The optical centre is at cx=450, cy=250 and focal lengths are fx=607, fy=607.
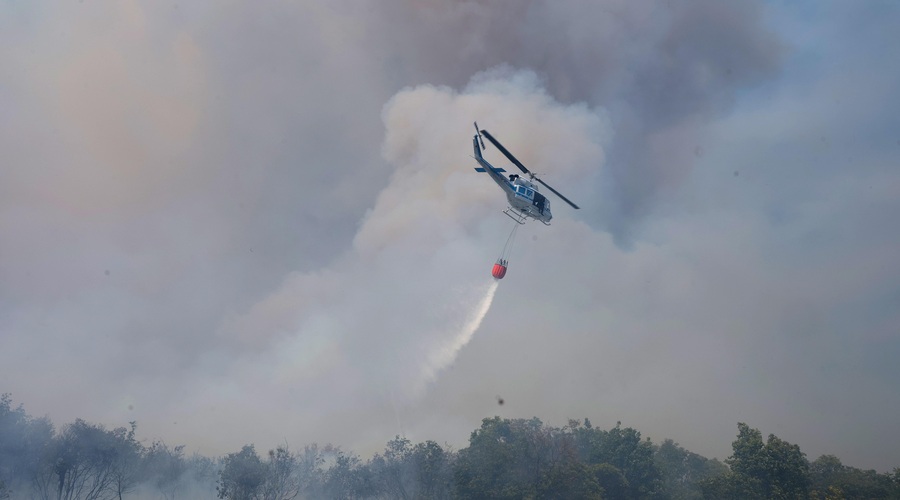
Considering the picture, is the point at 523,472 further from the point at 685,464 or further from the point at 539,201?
the point at 685,464

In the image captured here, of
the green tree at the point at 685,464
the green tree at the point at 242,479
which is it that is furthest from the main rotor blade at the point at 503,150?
the green tree at the point at 685,464

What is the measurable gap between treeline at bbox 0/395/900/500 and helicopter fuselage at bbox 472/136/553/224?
3590 centimetres

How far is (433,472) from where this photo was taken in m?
92.3

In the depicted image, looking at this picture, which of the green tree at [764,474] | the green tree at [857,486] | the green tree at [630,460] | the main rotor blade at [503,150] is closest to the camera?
the main rotor blade at [503,150]

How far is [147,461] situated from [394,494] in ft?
143

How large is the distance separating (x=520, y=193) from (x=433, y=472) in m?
46.7

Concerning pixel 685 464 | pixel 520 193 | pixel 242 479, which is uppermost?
pixel 520 193

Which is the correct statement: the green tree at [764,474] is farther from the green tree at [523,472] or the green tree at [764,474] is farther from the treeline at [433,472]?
the green tree at [523,472]

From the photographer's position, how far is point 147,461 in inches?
4080

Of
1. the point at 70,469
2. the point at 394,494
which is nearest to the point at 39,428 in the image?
the point at 70,469

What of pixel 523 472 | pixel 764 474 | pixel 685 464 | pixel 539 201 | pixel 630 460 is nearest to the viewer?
pixel 539 201

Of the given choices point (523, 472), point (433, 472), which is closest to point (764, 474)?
point (523, 472)

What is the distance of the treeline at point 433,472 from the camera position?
8319 cm

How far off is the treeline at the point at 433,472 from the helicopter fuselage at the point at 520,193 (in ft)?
118
